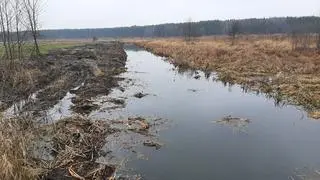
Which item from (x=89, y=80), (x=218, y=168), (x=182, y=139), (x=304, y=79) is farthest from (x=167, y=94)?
(x=218, y=168)

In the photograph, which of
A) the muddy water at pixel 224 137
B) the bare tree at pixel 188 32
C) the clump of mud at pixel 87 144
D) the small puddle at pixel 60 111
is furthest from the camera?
the bare tree at pixel 188 32

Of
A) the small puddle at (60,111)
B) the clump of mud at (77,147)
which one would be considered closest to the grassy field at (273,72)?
the clump of mud at (77,147)

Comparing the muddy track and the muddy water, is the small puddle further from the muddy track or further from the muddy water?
the muddy water

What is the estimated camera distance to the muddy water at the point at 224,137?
10.1 m

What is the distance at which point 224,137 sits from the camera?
42.1 feet

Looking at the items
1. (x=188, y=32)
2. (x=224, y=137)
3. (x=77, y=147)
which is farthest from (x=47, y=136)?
(x=188, y=32)

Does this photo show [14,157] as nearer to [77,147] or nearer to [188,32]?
[77,147]

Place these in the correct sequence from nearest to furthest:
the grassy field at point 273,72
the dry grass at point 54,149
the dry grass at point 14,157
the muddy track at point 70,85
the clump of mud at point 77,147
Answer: the dry grass at point 14,157 < the dry grass at point 54,149 < the clump of mud at point 77,147 < the muddy track at point 70,85 < the grassy field at point 273,72

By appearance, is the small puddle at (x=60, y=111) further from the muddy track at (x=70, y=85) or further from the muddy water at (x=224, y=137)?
the muddy water at (x=224, y=137)

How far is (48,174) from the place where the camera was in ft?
30.3

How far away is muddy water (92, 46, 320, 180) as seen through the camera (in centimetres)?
1005

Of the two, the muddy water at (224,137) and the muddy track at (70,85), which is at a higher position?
the muddy track at (70,85)

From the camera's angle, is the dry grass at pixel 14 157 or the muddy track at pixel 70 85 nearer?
the dry grass at pixel 14 157

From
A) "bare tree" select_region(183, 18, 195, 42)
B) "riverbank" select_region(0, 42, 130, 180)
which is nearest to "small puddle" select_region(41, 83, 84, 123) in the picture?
"riverbank" select_region(0, 42, 130, 180)
